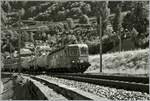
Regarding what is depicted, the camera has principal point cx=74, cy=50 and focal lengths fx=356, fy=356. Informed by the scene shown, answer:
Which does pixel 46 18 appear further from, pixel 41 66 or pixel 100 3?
pixel 41 66

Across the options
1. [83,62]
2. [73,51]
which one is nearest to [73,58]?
[73,51]

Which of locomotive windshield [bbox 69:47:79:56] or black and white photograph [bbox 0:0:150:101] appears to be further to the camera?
locomotive windshield [bbox 69:47:79:56]

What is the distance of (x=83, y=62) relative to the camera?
31.6m

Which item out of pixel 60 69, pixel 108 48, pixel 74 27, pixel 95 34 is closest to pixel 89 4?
pixel 74 27

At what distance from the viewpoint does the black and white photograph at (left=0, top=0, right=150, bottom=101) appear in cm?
1153

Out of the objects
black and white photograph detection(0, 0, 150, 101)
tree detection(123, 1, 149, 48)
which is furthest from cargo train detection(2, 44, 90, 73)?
tree detection(123, 1, 149, 48)

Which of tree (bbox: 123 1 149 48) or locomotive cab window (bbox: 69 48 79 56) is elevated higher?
tree (bbox: 123 1 149 48)

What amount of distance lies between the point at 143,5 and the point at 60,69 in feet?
123

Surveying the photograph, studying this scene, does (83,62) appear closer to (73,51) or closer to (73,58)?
(73,58)

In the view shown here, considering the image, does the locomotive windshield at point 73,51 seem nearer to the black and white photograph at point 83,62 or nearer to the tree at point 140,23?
the black and white photograph at point 83,62

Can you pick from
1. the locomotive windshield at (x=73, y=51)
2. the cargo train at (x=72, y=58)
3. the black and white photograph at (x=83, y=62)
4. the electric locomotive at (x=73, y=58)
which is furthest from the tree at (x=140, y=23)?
the locomotive windshield at (x=73, y=51)

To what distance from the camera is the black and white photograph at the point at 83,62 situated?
37.8 feet

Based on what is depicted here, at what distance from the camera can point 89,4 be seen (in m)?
164

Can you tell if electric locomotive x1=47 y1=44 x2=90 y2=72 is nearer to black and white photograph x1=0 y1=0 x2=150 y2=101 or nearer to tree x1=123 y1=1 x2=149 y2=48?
black and white photograph x1=0 y1=0 x2=150 y2=101
